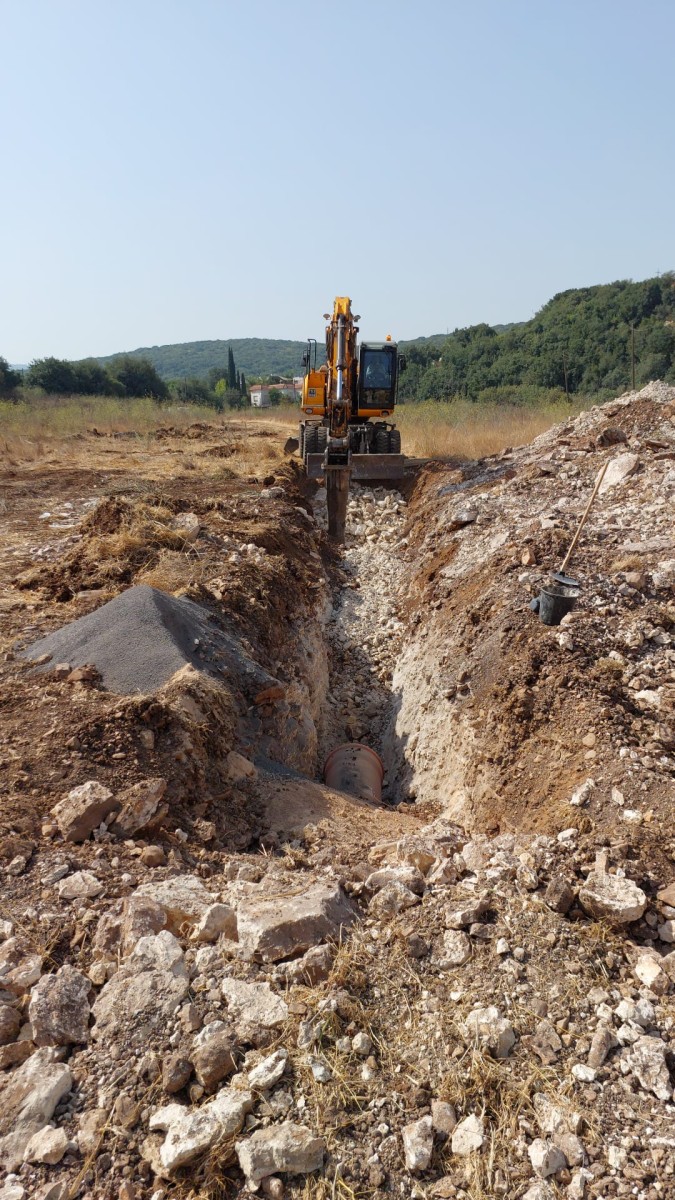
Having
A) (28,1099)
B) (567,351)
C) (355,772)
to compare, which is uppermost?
(567,351)

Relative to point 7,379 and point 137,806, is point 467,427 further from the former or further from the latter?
point 7,379

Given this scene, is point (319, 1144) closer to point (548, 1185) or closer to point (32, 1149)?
point (548, 1185)

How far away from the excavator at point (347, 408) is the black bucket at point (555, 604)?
5.62 m

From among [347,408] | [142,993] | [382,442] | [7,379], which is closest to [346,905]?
[142,993]

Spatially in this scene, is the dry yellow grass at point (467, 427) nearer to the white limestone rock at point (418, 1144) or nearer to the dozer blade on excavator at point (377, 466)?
the dozer blade on excavator at point (377, 466)

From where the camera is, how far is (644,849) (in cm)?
343

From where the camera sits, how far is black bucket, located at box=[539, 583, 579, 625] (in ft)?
18.1

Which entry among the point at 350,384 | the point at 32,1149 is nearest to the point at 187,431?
the point at 350,384

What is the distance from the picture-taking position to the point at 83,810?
358cm

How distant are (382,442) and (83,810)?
10.5 meters

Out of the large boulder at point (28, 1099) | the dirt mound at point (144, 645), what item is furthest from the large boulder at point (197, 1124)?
the dirt mound at point (144, 645)

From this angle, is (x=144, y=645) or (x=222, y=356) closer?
(x=144, y=645)

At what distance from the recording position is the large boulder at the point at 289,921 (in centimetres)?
279

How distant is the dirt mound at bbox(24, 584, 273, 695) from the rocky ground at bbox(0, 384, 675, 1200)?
0.50 ft
